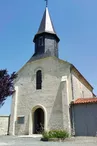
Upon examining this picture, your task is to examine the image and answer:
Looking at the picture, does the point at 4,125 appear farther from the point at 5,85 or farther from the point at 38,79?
the point at 5,85

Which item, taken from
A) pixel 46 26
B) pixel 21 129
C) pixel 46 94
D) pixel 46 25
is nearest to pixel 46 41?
pixel 46 26

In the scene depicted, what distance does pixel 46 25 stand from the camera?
2266 centimetres

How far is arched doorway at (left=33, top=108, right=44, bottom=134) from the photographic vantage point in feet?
57.2

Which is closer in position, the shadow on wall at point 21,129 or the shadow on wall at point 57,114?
the shadow on wall at point 57,114

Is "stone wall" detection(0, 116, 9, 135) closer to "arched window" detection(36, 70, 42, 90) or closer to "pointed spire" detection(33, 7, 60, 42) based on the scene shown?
"arched window" detection(36, 70, 42, 90)

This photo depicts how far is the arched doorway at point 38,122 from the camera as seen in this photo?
1742 cm

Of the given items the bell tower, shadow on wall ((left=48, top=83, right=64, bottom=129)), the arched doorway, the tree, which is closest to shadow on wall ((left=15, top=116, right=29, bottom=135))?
the arched doorway

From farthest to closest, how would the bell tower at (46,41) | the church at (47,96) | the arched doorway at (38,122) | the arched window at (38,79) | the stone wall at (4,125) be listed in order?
the bell tower at (46,41)
the arched window at (38,79)
the stone wall at (4,125)
the arched doorway at (38,122)
the church at (47,96)

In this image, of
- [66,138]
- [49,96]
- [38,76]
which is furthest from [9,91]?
[38,76]

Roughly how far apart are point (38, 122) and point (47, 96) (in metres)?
3.28

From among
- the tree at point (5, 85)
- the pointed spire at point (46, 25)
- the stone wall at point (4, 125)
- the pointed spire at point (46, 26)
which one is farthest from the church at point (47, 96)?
the tree at point (5, 85)

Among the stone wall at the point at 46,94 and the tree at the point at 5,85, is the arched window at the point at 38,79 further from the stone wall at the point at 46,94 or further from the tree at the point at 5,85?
the tree at the point at 5,85

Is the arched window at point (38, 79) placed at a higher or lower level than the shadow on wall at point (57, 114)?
higher

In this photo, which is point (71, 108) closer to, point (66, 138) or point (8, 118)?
point (66, 138)
